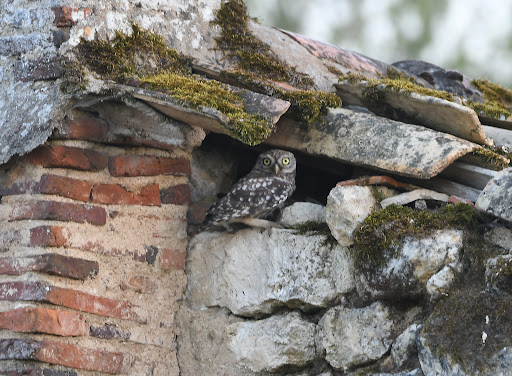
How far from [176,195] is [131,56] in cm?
74

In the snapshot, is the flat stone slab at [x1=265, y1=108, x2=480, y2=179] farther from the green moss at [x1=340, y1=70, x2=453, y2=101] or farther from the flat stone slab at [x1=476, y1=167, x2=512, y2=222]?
the flat stone slab at [x1=476, y1=167, x2=512, y2=222]

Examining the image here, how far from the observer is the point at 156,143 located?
147 inches

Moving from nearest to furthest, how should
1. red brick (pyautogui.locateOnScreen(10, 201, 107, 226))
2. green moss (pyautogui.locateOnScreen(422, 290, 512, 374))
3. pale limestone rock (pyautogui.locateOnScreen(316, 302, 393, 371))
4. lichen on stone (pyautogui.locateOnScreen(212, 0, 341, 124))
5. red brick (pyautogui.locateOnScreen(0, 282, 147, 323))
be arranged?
green moss (pyautogui.locateOnScreen(422, 290, 512, 374))
pale limestone rock (pyautogui.locateOnScreen(316, 302, 393, 371))
red brick (pyautogui.locateOnScreen(0, 282, 147, 323))
red brick (pyautogui.locateOnScreen(10, 201, 107, 226))
lichen on stone (pyautogui.locateOnScreen(212, 0, 341, 124))

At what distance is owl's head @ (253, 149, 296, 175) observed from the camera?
13.8 feet

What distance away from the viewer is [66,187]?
3.47m

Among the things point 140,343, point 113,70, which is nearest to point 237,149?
point 113,70

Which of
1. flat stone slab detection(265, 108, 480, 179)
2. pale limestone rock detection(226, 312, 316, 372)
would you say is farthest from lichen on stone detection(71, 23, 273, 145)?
pale limestone rock detection(226, 312, 316, 372)

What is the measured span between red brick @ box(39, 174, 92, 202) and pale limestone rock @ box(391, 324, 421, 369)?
1565mm

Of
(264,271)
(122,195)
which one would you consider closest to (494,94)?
(264,271)

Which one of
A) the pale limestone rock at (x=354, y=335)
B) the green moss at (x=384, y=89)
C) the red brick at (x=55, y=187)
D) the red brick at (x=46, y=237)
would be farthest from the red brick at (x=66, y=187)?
the green moss at (x=384, y=89)

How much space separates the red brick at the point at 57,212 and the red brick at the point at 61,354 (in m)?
0.56

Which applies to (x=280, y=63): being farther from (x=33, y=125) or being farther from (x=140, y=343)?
(x=140, y=343)

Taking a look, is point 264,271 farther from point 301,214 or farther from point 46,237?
point 46,237

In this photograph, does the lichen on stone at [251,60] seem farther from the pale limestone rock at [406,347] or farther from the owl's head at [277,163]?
the pale limestone rock at [406,347]
